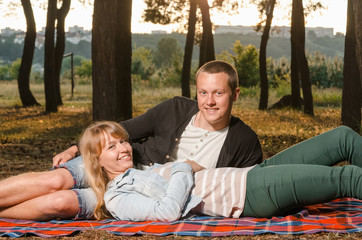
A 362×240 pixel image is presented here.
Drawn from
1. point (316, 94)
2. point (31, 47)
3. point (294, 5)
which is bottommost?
point (316, 94)

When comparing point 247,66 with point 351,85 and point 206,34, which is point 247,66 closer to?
point 206,34

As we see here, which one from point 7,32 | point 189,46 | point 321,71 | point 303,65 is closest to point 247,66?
point 321,71

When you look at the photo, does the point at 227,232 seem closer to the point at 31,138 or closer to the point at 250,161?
the point at 250,161

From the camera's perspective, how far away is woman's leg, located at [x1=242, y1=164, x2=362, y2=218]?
3893mm

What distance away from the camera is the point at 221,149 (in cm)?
454

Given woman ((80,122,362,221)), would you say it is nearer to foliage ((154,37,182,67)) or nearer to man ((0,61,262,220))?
man ((0,61,262,220))

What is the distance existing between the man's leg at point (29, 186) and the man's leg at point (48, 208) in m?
0.05

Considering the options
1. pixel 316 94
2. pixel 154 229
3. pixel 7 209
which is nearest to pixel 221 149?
pixel 154 229

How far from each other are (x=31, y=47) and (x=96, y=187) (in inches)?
669

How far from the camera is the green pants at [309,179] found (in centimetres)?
390

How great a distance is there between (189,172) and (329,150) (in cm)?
115

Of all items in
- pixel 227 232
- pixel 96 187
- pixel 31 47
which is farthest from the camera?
pixel 31 47

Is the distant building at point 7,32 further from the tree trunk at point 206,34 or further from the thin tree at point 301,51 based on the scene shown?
the thin tree at point 301,51

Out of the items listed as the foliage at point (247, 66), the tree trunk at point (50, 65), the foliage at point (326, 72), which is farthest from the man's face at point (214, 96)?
the foliage at point (247, 66)
